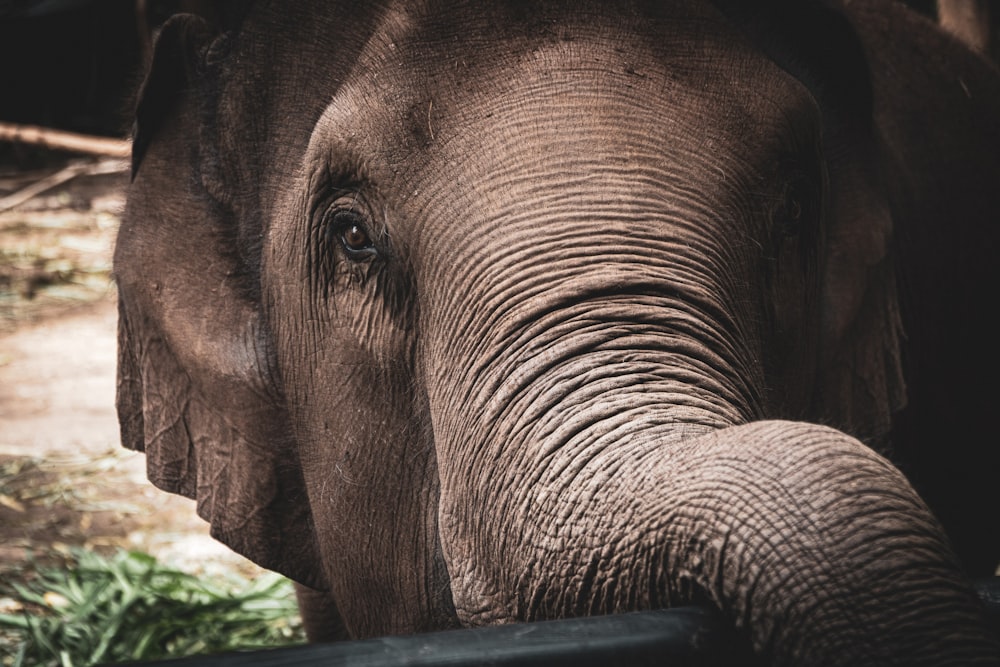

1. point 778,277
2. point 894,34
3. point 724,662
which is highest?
point 894,34

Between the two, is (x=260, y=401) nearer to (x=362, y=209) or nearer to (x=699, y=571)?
(x=362, y=209)

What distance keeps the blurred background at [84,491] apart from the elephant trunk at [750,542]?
5.37 feet

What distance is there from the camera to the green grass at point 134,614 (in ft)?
12.9

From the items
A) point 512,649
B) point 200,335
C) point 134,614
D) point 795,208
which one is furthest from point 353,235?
point 134,614

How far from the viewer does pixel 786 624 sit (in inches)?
49.3

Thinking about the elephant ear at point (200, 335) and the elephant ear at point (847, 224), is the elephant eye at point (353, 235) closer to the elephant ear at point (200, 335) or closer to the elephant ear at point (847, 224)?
the elephant ear at point (200, 335)

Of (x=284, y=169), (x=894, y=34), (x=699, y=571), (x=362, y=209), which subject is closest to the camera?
(x=699, y=571)

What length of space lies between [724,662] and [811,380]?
1329 millimetres

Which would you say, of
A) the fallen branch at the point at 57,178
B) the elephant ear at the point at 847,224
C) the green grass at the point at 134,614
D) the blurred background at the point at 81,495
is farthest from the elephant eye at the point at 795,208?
the fallen branch at the point at 57,178

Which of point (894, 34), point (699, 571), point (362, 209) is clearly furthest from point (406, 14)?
point (894, 34)

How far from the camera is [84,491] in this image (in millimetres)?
5523

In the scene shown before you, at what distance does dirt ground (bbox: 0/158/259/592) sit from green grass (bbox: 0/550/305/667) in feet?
0.89

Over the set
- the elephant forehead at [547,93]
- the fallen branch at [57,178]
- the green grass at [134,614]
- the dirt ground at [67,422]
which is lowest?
the green grass at [134,614]

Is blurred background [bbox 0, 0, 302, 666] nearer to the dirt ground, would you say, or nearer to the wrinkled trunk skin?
the dirt ground
